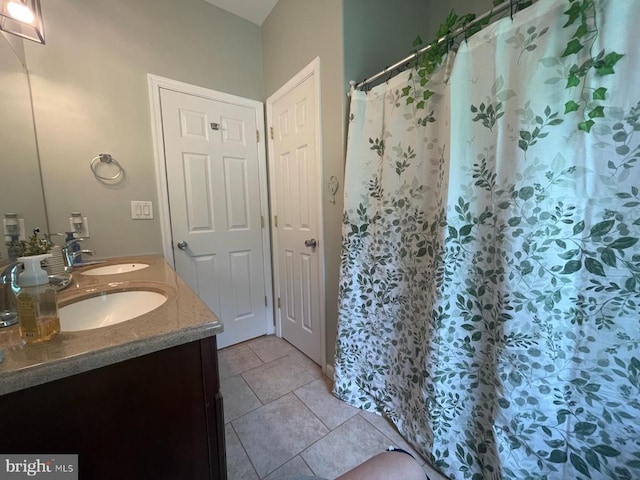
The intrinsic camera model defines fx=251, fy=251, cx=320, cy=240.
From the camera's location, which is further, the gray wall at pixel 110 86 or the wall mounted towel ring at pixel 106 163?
the wall mounted towel ring at pixel 106 163

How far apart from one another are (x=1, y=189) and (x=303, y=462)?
1681 millimetres

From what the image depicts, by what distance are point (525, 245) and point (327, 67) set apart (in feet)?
4.60

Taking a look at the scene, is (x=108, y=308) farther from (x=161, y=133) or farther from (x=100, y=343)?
(x=161, y=133)

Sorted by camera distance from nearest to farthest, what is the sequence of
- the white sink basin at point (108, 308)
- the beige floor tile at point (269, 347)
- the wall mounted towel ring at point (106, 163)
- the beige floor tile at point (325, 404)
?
1. the white sink basin at point (108, 308)
2. the beige floor tile at point (325, 404)
3. the wall mounted towel ring at point (106, 163)
4. the beige floor tile at point (269, 347)

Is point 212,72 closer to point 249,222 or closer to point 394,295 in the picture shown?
point 249,222

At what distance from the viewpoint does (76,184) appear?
5.04ft

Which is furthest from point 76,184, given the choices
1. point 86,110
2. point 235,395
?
point 235,395

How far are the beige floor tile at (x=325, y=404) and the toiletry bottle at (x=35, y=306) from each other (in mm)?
1303

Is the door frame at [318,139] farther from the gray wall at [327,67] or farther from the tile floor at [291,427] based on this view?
the tile floor at [291,427]

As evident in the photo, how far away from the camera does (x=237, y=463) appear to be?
117 centimetres

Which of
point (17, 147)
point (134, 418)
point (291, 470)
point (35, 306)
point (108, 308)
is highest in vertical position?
point (17, 147)

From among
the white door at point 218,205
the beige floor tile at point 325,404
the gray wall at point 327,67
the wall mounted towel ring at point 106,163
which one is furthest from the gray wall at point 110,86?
the beige floor tile at point 325,404

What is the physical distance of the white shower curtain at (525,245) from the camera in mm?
693

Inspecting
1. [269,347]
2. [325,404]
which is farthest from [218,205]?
[325,404]
